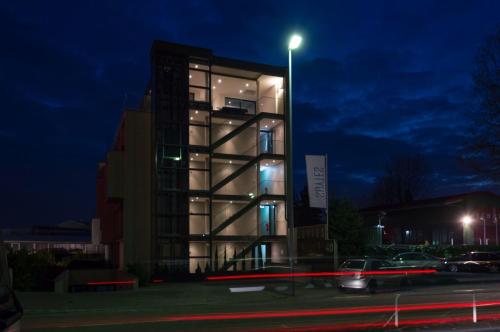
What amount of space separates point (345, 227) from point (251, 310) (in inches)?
791

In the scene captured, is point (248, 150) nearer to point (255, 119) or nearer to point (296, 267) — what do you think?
point (255, 119)

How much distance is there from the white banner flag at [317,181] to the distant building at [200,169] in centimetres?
484

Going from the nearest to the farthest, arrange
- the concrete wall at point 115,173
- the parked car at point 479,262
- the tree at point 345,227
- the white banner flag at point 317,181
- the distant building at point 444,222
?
the white banner flag at point 317,181 → the concrete wall at point 115,173 → the tree at point 345,227 → the parked car at point 479,262 → the distant building at point 444,222

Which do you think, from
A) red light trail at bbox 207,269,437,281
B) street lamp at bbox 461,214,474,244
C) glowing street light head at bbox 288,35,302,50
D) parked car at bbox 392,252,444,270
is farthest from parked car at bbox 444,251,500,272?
glowing street light head at bbox 288,35,302,50

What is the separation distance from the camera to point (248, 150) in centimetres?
4094

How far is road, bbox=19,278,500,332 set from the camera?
1397 centimetres

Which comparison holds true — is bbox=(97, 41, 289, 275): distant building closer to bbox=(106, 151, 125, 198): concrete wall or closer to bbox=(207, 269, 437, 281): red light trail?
bbox=(106, 151, 125, 198): concrete wall

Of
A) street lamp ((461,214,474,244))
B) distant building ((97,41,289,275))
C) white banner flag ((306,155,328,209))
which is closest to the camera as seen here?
white banner flag ((306,155,328,209))

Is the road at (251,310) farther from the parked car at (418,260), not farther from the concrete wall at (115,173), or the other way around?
the concrete wall at (115,173)

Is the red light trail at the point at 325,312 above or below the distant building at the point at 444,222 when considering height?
below

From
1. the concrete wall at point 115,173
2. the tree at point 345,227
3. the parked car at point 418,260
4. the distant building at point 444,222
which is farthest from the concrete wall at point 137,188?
the distant building at point 444,222

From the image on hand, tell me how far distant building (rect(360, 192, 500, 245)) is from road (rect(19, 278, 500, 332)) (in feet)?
98.7

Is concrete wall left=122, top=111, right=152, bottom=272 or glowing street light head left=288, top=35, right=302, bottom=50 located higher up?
glowing street light head left=288, top=35, right=302, bottom=50

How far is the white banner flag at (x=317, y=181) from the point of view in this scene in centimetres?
2995
